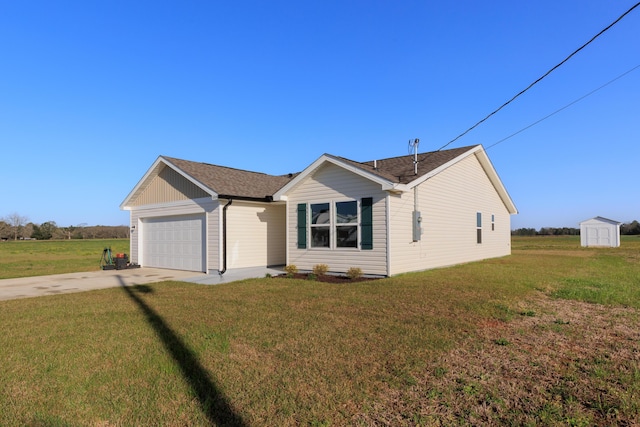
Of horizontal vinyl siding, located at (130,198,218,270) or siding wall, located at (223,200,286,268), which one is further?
siding wall, located at (223,200,286,268)

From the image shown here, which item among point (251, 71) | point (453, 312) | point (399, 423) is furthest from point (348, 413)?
point (251, 71)

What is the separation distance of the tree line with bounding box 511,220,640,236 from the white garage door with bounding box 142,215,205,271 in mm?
88031

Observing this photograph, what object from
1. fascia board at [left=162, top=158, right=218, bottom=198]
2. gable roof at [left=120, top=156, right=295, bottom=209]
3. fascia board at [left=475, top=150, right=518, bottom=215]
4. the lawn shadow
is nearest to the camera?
the lawn shadow

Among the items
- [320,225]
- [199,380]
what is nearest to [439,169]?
[320,225]

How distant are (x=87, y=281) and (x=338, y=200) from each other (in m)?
8.50

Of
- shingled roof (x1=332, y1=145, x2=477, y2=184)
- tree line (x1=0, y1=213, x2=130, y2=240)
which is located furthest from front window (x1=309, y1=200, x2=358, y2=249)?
tree line (x1=0, y1=213, x2=130, y2=240)

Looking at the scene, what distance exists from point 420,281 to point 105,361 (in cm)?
797

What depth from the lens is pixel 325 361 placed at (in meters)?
4.18

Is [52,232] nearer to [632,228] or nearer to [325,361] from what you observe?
[325,361]

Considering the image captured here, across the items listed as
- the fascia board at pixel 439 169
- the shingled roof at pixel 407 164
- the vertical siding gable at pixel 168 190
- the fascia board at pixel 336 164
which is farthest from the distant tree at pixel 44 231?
the fascia board at pixel 439 169

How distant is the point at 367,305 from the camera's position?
722 cm

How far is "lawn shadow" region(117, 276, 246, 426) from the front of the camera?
2969mm

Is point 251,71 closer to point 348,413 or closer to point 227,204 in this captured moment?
point 227,204

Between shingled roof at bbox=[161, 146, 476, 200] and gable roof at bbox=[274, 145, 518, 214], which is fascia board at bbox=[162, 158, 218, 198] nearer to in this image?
shingled roof at bbox=[161, 146, 476, 200]
